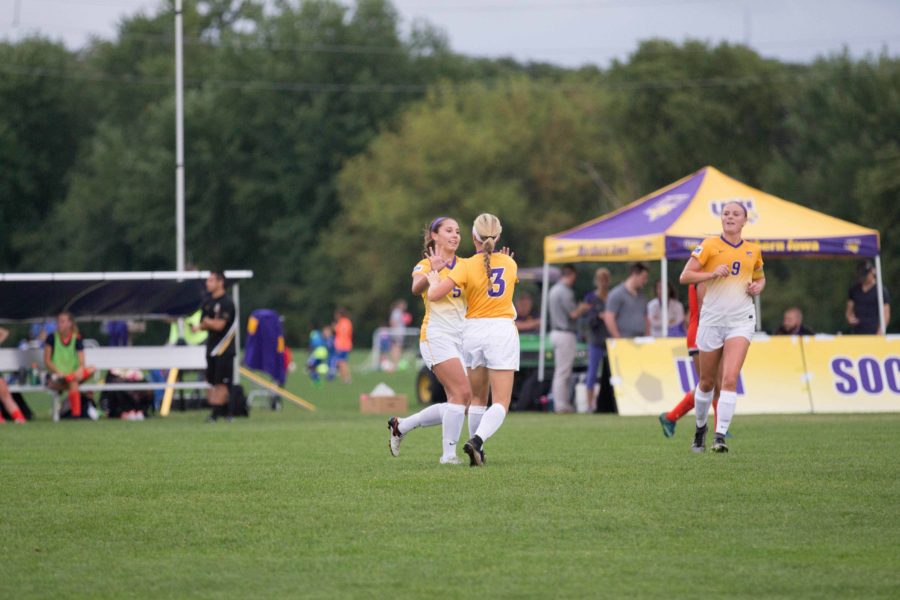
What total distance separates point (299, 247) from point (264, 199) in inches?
121

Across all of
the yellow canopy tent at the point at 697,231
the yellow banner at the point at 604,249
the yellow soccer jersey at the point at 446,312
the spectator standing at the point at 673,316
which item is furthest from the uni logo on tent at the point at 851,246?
the yellow soccer jersey at the point at 446,312

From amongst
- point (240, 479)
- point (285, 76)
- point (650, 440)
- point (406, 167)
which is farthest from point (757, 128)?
point (240, 479)

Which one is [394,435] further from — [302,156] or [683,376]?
[302,156]

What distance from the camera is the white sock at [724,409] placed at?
12602 millimetres

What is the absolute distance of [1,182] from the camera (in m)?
70.2

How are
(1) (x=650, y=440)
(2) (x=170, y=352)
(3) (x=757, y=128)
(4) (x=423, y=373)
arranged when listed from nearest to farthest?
(1) (x=650, y=440)
(2) (x=170, y=352)
(4) (x=423, y=373)
(3) (x=757, y=128)

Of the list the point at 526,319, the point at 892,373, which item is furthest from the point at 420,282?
the point at 526,319

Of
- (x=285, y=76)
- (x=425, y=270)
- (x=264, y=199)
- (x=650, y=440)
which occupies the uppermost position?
(x=285, y=76)

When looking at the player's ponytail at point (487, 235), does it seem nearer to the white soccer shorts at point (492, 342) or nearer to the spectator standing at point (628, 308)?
the white soccer shorts at point (492, 342)

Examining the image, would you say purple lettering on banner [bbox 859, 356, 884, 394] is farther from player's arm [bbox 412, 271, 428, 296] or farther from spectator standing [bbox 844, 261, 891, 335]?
player's arm [bbox 412, 271, 428, 296]

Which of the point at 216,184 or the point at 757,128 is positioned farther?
the point at 216,184

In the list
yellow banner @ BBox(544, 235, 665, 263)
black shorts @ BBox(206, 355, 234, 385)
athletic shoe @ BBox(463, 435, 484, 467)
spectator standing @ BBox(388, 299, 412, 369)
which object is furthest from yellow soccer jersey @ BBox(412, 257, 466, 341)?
spectator standing @ BBox(388, 299, 412, 369)

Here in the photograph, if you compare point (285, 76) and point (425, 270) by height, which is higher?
point (285, 76)

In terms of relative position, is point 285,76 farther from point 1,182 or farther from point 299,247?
point 1,182
